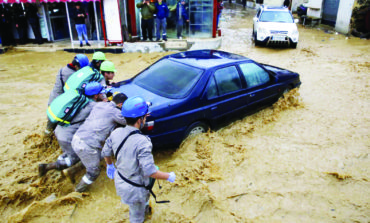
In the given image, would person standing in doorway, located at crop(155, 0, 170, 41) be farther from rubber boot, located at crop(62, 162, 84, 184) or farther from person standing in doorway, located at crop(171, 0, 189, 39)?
rubber boot, located at crop(62, 162, 84, 184)

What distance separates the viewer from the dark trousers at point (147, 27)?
11617 mm

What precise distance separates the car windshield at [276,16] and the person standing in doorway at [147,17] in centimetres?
526

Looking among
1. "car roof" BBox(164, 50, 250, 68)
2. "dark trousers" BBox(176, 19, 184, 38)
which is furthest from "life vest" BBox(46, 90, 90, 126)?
"dark trousers" BBox(176, 19, 184, 38)

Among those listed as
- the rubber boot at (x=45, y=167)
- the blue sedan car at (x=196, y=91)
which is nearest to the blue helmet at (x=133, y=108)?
the blue sedan car at (x=196, y=91)

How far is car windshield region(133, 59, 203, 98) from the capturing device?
15.4 ft

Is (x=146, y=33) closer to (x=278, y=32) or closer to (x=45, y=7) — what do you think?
(x=45, y=7)

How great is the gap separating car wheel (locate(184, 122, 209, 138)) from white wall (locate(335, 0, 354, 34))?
566 inches

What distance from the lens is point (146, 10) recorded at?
444 inches

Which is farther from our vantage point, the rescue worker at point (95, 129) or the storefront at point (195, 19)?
the storefront at point (195, 19)

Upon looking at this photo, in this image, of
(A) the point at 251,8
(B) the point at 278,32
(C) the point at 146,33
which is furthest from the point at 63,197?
(A) the point at 251,8

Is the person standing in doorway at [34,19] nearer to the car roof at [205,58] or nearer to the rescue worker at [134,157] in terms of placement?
the car roof at [205,58]

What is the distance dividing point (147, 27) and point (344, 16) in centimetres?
1150

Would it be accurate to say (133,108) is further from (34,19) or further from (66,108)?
(34,19)

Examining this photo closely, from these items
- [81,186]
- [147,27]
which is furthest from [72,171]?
[147,27]
